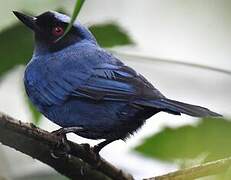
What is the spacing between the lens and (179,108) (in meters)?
2.51

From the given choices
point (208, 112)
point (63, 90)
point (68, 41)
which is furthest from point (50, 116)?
point (208, 112)

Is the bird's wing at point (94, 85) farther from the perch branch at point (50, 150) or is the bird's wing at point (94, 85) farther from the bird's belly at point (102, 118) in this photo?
the perch branch at point (50, 150)

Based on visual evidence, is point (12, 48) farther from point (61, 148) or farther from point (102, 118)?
point (61, 148)

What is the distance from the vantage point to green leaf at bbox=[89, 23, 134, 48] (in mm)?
2779

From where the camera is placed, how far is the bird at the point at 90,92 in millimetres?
2848

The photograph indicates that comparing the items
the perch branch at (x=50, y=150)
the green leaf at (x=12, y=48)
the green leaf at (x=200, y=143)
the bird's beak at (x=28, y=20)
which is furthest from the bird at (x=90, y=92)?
the green leaf at (x=200, y=143)

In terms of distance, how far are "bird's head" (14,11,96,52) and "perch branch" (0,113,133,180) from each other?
50.7 inches

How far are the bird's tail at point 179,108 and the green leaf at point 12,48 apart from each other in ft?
1.93

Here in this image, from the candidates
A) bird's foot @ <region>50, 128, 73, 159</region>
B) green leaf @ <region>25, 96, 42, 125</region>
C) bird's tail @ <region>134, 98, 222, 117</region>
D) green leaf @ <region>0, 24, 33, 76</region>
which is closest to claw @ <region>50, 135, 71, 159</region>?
bird's foot @ <region>50, 128, 73, 159</region>

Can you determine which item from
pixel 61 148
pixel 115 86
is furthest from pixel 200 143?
pixel 115 86

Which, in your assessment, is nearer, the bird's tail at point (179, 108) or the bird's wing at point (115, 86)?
the bird's tail at point (179, 108)

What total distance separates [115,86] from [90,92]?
14 cm

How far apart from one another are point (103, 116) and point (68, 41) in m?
Answer: 0.78

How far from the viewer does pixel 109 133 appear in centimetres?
294
